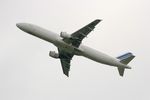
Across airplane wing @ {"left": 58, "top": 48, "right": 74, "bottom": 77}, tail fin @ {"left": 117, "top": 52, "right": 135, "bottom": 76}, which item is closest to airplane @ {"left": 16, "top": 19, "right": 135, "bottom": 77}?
tail fin @ {"left": 117, "top": 52, "right": 135, "bottom": 76}

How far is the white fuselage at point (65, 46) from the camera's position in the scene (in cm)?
13150

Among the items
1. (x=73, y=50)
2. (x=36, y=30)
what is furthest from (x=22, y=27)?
(x=73, y=50)

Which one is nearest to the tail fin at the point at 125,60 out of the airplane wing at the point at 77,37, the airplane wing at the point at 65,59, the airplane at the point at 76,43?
the airplane at the point at 76,43

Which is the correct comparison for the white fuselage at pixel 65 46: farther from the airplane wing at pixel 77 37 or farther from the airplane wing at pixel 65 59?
the airplane wing at pixel 65 59

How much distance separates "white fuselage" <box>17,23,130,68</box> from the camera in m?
132

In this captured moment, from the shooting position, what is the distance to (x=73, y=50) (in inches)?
5251

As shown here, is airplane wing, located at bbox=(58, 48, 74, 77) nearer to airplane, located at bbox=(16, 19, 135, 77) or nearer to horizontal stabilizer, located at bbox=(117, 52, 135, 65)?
airplane, located at bbox=(16, 19, 135, 77)

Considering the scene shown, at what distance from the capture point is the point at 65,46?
132 metres

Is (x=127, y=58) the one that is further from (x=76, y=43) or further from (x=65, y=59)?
(x=65, y=59)

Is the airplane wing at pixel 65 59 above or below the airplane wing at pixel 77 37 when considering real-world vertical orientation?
below

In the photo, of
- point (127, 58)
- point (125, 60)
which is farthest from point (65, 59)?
point (127, 58)

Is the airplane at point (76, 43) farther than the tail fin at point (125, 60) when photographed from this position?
No

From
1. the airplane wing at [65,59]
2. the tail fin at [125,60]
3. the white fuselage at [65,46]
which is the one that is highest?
the white fuselage at [65,46]

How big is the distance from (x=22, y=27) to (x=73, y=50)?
42.0 feet
